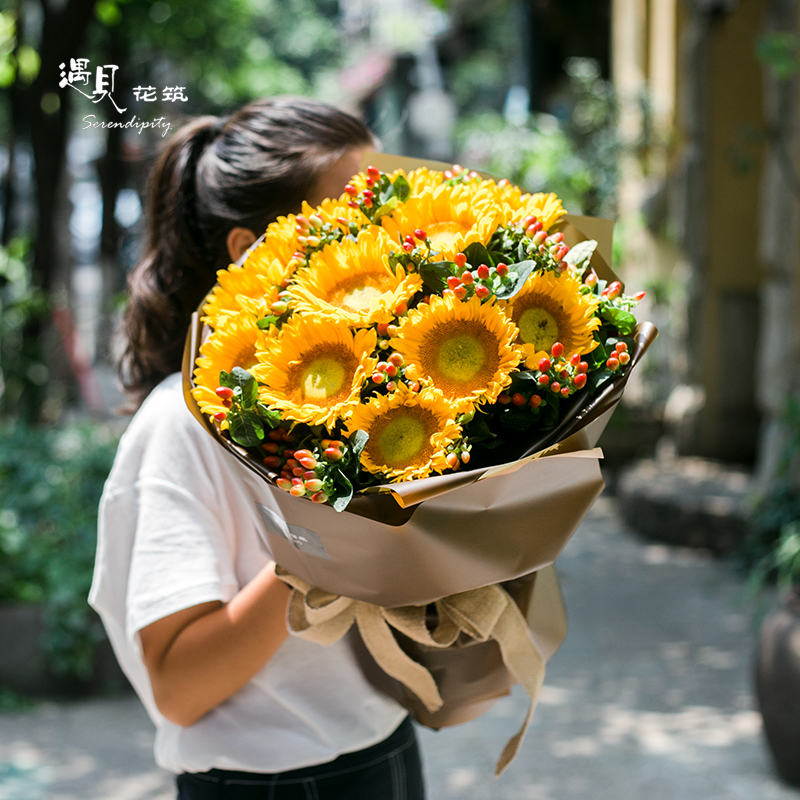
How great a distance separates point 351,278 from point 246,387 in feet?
0.61

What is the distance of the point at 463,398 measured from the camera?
3.28 ft

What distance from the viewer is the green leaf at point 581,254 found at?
1.15 metres

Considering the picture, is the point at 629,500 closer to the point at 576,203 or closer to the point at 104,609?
the point at 576,203

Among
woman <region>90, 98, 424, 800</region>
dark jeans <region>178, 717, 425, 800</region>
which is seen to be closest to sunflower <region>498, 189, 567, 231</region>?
Result: woman <region>90, 98, 424, 800</region>

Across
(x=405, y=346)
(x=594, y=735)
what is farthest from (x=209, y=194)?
(x=594, y=735)

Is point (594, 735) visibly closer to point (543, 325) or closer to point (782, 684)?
point (782, 684)

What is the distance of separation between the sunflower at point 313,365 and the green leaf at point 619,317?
0.93ft

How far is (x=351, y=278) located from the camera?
1.10 m

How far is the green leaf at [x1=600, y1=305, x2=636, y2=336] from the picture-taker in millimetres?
1089

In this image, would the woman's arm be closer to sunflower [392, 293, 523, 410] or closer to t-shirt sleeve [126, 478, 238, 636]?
t-shirt sleeve [126, 478, 238, 636]

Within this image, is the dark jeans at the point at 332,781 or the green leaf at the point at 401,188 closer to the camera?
the green leaf at the point at 401,188

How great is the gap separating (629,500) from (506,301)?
6242mm

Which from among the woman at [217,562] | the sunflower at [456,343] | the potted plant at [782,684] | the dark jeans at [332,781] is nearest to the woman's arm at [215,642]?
the woman at [217,562]

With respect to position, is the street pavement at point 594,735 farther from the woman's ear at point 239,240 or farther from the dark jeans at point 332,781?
the woman's ear at point 239,240
